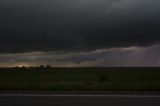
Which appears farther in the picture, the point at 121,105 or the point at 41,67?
the point at 41,67

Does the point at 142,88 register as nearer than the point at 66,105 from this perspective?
No

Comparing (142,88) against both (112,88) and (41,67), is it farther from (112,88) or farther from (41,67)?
(41,67)

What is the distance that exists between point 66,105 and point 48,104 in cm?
85

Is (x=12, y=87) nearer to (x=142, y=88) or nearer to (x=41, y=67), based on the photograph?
(x=142, y=88)

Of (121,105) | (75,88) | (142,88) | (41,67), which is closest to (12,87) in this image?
(75,88)

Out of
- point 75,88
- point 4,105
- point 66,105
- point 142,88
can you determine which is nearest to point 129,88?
point 142,88

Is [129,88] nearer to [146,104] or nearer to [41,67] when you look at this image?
[146,104]

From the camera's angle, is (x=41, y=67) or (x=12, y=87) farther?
(x=41, y=67)

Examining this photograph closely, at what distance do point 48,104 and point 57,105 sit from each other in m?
0.52

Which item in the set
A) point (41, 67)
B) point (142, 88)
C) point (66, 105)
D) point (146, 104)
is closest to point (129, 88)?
point (142, 88)

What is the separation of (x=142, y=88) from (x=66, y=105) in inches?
420

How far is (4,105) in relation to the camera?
42.8ft

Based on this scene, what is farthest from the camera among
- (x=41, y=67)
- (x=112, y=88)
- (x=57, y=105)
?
(x=41, y=67)

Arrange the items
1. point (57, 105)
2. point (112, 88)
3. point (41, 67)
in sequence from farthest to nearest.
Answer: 1. point (41, 67)
2. point (112, 88)
3. point (57, 105)
